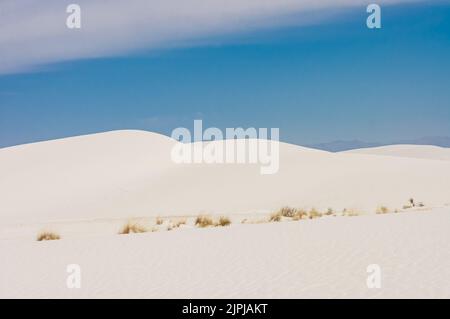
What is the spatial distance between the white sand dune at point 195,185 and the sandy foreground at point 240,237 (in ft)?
0.35

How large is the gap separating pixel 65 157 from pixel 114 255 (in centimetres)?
4322

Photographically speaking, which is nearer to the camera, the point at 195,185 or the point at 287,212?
the point at 287,212

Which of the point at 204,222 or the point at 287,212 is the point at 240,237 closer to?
the point at 204,222

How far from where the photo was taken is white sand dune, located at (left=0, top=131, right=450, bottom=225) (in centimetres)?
3512

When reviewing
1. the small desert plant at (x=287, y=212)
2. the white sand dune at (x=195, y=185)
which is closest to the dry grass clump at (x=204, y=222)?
the small desert plant at (x=287, y=212)

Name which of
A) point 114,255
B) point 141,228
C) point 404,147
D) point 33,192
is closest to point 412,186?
point 141,228

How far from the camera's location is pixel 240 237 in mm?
16531

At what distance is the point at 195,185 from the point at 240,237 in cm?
2531

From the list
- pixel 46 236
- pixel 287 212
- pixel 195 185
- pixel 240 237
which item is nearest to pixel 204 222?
pixel 287 212

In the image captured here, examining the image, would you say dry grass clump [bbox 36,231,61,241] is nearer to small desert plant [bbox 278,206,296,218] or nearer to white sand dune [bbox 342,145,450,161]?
small desert plant [bbox 278,206,296,218]

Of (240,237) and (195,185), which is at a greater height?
(195,185)

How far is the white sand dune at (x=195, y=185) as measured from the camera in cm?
3512

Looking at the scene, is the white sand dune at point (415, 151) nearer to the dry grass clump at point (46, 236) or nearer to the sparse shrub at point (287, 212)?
the sparse shrub at point (287, 212)
